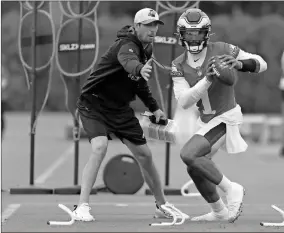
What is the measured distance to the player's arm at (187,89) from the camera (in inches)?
320

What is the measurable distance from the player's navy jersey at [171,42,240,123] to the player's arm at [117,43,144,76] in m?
0.38

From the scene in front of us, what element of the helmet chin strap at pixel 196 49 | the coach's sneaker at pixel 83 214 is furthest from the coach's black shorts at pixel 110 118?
the helmet chin strap at pixel 196 49

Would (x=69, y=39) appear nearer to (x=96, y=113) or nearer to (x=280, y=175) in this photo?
(x=96, y=113)

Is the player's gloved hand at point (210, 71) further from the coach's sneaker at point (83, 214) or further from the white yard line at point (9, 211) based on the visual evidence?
the white yard line at point (9, 211)

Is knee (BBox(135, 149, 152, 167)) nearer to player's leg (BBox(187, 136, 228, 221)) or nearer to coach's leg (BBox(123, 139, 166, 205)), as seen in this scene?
coach's leg (BBox(123, 139, 166, 205))

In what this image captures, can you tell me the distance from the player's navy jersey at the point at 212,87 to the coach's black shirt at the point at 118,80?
45cm

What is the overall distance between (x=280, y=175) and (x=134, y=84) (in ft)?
20.4

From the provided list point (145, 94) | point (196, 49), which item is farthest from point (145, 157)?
point (196, 49)

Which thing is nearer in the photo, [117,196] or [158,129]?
[158,129]

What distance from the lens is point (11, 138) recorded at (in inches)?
922

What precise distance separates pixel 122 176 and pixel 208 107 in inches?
134

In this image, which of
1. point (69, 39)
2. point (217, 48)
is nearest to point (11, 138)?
point (69, 39)

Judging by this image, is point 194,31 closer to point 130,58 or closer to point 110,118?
point 130,58

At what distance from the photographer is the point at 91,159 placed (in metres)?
8.71
